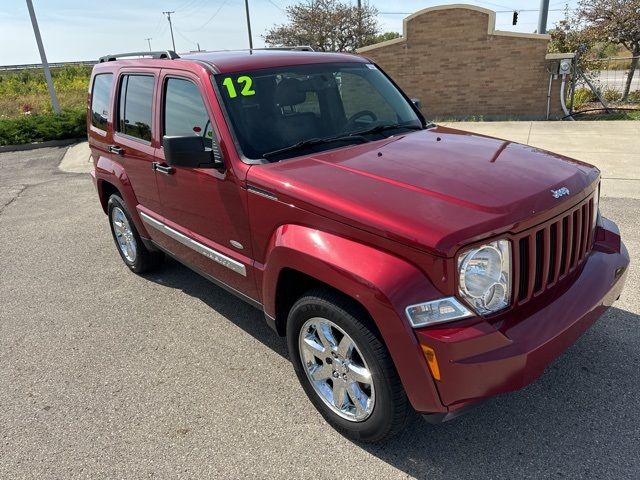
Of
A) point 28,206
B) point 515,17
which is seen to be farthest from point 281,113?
point 515,17

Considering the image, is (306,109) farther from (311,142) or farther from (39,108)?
(39,108)

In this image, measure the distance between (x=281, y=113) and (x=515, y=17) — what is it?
58.6ft

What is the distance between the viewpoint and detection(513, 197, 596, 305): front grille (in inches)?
87.8

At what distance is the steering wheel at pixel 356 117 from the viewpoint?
3.37 m

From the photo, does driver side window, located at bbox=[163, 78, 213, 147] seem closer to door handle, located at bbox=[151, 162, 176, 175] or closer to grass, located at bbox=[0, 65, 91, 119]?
door handle, located at bbox=[151, 162, 176, 175]

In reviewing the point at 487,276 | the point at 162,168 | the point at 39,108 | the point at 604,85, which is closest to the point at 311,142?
the point at 162,168

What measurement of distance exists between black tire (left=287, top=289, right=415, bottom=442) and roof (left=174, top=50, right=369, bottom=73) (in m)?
1.69

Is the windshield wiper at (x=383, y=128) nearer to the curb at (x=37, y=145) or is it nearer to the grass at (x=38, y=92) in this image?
the curb at (x=37, y=145)

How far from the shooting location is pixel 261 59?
11.4 ft

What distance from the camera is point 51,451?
271cm

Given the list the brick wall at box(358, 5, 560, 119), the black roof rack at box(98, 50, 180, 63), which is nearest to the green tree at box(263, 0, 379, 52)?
the brick wall at box(358, 5, 560, 119)

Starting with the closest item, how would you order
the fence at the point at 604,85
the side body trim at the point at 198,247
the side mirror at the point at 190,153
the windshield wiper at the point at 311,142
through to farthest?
the side mirror at the point at 190,153, the windshield wiper at the point at 311,142, the side body trim at the point at 198,247, the fence at the point at 604,85

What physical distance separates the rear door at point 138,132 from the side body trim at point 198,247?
0.13m

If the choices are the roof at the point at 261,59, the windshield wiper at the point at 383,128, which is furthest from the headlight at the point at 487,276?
the roof at the point at 261,59
